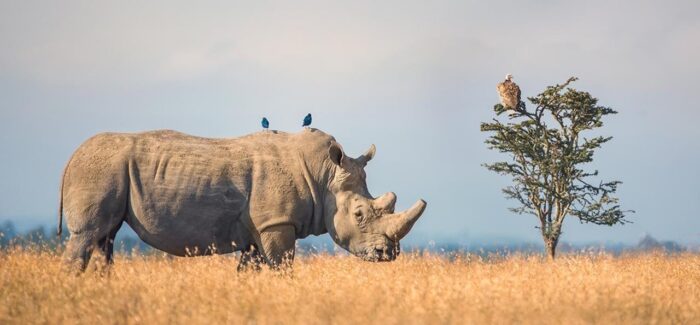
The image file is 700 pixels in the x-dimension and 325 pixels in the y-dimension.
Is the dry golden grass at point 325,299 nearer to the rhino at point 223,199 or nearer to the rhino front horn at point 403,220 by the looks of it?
the rhino at point 223,199

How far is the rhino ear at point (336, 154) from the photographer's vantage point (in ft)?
37.3

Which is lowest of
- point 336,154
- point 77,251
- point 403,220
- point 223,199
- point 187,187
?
point 77,251

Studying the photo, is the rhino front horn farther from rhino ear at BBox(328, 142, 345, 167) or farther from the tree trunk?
the tree trunk

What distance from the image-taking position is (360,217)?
1144 cm

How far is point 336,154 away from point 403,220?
117 centimetres

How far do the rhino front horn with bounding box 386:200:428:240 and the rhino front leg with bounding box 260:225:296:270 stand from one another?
47.9 inches

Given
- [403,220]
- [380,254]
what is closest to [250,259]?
[380,254]

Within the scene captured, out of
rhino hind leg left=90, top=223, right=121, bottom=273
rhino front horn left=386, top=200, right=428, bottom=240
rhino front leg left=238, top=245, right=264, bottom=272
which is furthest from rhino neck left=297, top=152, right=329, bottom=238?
rhino hind leg left=90, top=223, right=121, bottom=273

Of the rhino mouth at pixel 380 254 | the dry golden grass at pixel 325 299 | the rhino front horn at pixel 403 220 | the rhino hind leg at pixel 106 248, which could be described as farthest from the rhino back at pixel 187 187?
the rhino front horn at pixel 403 220

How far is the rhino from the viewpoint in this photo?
10906mm

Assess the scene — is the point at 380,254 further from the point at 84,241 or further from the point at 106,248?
the point at 84,241

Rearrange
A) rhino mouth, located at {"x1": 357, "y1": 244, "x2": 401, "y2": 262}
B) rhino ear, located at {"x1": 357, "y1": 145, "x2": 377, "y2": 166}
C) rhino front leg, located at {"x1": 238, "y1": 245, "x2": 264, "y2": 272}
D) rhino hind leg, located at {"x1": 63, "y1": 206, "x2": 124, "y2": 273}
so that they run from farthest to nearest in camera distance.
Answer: rhino ear, located at {"x1": 357, "y1": 145, "x2": 377, "y2": 166} < rhino front leg, located at {"x1": 238, "y1": 245, "x2": 264, "y2": 272} < rhino mouth, located at {"x1": 357, "y1": 244, "x2": 401, "y2": 262} < rhino hind leg, located at {"x1": 63, "y1": 206, "x2": 124, "y2": 273}

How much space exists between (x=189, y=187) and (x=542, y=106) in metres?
11.6

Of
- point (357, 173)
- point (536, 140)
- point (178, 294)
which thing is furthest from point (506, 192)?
point (178, 294)
